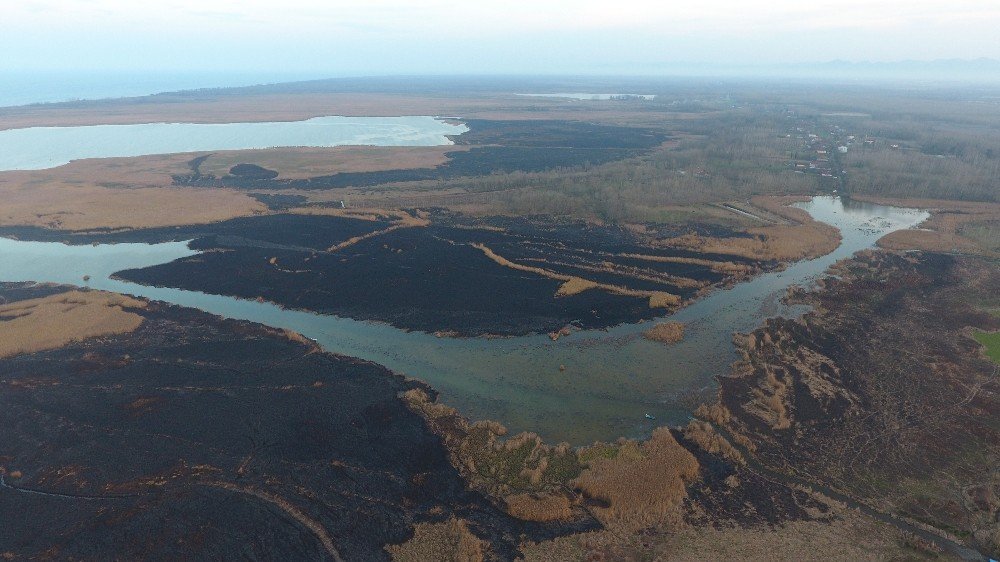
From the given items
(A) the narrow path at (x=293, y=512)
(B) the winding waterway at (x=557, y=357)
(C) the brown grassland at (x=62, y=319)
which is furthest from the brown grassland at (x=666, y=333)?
(C) the brown grassland at (x=62, y=319)

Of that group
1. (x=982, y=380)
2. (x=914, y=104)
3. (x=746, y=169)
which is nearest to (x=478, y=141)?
(x=746, y=169)

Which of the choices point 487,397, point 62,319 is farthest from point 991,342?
point 62,319

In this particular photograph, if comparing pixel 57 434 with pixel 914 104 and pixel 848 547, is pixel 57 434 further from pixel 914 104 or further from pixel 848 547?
pixel 914 104

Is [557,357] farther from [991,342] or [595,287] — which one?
[991,342]

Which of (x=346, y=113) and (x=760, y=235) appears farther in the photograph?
(x=346, y=113)

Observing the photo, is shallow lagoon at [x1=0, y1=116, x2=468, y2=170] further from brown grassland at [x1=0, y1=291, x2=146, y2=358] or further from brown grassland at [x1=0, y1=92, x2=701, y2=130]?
brown grassland at [x1=0, y1=291, x2=146, y2=358]

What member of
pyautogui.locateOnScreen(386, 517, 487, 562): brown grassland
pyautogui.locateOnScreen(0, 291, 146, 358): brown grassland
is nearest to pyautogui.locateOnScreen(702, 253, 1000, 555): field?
pyautogui.locateOnScreen(386, 517, 487, 562): brown grassland
